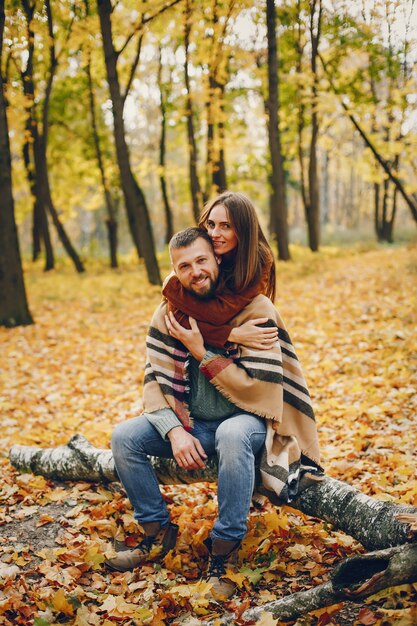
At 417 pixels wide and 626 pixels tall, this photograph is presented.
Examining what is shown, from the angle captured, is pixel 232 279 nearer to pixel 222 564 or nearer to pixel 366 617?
pixel 222 564

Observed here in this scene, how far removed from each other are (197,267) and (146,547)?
5.39 ft

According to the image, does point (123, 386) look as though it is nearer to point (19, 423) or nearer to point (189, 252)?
point (19, 423)

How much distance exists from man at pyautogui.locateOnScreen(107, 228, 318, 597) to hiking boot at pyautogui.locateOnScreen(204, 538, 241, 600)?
1cm

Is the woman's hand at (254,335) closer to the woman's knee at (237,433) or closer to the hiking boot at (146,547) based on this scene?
the woman's knee at (237,433)

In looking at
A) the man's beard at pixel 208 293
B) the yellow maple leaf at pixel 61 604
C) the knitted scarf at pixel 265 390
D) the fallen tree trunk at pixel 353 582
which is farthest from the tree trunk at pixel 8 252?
the fallen tree trunk at pixel 353 582

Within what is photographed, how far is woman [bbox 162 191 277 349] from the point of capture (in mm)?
3018

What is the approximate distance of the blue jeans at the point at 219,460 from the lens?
8.87 feet

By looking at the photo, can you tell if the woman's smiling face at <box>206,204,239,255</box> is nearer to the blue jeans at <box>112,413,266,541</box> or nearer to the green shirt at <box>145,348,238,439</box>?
the green shirt at <box>145,348,238,439</box>

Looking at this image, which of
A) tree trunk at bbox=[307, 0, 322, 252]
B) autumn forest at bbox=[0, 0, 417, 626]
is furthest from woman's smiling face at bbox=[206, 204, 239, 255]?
tree trunk at bbox=[307, 0, 322, 252]

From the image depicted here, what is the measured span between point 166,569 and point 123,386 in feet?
13.0

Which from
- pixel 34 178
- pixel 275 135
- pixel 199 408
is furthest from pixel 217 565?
pixel 34 178

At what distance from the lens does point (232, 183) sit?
21.5 meters

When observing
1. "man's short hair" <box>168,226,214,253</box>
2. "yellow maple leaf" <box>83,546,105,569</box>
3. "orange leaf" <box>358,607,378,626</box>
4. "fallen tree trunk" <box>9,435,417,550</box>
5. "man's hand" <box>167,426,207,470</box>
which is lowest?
"yellow maple leaf" <box>83,546,105,569</box>

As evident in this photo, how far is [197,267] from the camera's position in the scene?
303cm
